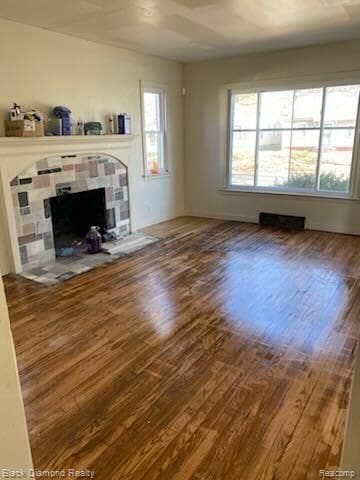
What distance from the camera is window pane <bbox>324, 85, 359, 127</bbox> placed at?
5.01 meters

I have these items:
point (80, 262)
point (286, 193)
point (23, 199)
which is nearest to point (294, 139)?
point (286, 193)

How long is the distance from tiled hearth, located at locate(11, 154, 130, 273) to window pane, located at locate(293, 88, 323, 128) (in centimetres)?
286

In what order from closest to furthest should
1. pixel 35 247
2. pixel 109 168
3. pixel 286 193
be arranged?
pixel 35 247
pixel 109 168
pixel 286 193

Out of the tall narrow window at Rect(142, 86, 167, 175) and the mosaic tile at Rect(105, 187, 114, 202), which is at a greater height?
the tall narrow window at Rect(142, 86, 167, 175)

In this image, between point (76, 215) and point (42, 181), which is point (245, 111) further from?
point (42, 181)

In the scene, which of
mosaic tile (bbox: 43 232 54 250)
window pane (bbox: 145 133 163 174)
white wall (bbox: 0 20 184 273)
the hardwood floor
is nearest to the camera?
the hardwood floor

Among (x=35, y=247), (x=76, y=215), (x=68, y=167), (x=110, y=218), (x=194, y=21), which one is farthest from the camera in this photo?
(x=110, y=218)

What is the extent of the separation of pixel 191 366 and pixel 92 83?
153 inches

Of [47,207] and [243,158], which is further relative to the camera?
[243,158]

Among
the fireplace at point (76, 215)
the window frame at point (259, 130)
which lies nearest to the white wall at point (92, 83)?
the fireplace at point (76, 215)

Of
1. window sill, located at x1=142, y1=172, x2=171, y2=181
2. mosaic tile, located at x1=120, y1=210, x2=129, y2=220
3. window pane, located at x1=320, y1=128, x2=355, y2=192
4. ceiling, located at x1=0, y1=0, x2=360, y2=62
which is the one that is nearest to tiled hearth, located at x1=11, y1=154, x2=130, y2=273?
mosaic tile, located at x1=120, y1=210, x2=129, y2=220

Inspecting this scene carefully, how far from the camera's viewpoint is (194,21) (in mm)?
3789

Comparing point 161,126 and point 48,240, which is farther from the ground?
point 161,126

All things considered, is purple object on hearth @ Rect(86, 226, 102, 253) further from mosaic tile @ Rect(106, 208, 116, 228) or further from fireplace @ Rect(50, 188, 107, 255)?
mosaic tile @ Rect(106, 208, 116, 228)
